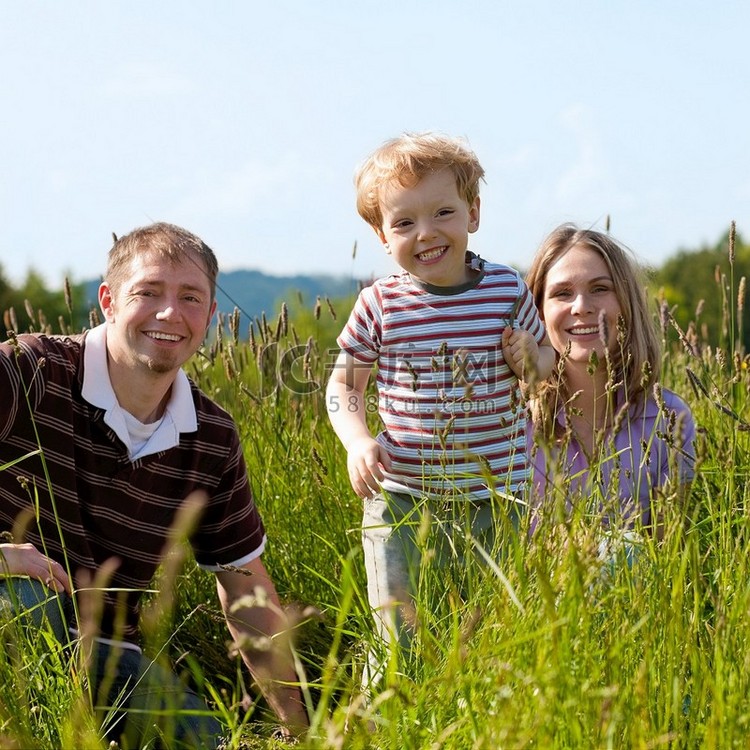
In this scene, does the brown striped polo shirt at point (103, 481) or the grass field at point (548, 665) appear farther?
the brown striped polo shirt at point (103, 481)

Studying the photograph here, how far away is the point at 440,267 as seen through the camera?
2787mm

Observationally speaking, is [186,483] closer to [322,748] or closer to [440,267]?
[440,267]

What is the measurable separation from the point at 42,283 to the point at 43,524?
110 ft

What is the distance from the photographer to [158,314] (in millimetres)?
2705

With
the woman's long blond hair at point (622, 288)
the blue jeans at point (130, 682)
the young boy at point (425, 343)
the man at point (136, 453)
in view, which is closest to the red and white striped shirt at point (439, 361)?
the young boy at point (425, 343)

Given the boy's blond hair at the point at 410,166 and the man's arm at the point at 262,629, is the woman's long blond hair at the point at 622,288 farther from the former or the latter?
the man's arm at the point at 262,629

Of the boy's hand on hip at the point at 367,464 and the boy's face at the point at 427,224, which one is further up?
the boy's face at the point at 427,224

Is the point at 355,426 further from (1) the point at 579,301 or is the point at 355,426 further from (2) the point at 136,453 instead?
(1) the point at 579,301

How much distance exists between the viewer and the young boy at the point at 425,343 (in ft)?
9.03

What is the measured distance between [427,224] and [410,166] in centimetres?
17

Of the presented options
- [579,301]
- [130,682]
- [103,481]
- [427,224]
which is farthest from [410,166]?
[130,682]

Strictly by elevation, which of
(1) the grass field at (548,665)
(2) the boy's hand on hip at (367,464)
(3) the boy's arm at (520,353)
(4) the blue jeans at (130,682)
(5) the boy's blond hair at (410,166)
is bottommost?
(4) the blue jeans at (130,682)

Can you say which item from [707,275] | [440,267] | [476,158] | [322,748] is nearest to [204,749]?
[322,748]

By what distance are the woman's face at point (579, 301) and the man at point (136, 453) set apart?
1.09m
